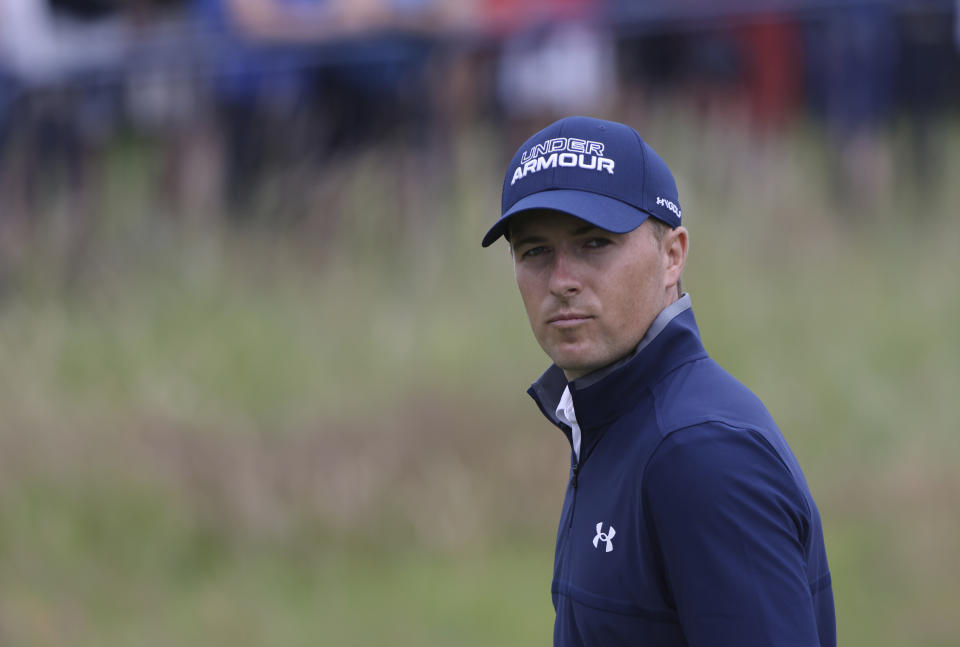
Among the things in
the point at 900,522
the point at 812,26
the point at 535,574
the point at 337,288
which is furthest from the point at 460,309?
the point at 812,26

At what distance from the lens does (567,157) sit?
2.58 meters

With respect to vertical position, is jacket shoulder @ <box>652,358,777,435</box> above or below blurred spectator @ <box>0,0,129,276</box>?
below

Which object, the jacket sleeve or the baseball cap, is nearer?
the jacket sleeve

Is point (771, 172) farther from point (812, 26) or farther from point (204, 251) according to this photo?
point (204, 251)

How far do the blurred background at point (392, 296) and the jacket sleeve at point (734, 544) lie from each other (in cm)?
513

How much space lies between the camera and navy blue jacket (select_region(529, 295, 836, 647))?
7.15 feet

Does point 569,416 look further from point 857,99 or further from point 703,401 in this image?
point 857,99

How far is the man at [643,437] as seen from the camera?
2186 mm

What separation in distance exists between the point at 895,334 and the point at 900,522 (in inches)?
94.2

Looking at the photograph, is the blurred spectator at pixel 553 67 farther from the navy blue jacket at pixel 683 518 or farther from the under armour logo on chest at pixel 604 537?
the under armour logo on chest at pixel 604 537

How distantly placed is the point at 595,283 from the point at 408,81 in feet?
27.9

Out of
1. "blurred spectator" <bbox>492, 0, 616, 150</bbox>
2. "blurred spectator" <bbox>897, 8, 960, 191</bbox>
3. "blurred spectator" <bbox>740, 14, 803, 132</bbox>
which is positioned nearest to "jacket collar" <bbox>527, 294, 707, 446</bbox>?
"blurred spectator" <bbox>492, 0, 616, 150</bbox>

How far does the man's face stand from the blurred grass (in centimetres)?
474

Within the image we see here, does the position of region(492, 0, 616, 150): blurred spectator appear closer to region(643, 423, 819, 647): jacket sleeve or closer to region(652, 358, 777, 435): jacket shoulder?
region(652, 358, 777, 435): jacket shoulder
